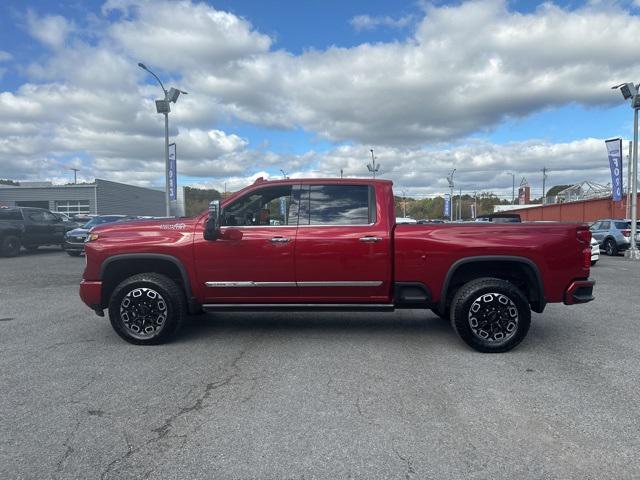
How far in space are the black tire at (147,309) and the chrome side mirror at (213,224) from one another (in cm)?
77

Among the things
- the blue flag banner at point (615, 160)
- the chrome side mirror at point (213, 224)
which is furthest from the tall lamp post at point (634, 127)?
the chrome side mirror at point (213, 224)

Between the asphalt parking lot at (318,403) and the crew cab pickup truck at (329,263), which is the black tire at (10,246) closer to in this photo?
the asphalt parking lot at (318,403)

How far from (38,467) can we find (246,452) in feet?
4.20

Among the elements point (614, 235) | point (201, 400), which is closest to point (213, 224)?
point (201, 400)

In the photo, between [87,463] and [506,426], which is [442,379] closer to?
[506,426]

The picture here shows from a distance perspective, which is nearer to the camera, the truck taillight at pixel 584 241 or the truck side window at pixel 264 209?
the truck taillight at pixel 584 241

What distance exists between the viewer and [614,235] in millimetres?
20406

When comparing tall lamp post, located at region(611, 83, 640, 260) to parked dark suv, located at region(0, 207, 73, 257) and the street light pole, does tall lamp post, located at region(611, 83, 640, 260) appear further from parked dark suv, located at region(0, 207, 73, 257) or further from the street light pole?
parked dark suv, located at region(0, 207, 73, 257)

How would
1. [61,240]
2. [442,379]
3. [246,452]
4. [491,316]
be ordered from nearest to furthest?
[246,452] < [442,379] < [491,316] < [61,240]

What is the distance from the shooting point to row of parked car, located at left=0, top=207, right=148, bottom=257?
58.0 feet

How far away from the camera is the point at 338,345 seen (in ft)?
18.8

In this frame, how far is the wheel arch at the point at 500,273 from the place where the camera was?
5406 millimetres

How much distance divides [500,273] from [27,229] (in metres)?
18.5

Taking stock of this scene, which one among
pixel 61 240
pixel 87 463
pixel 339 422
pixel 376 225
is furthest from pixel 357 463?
pixel 61 240
